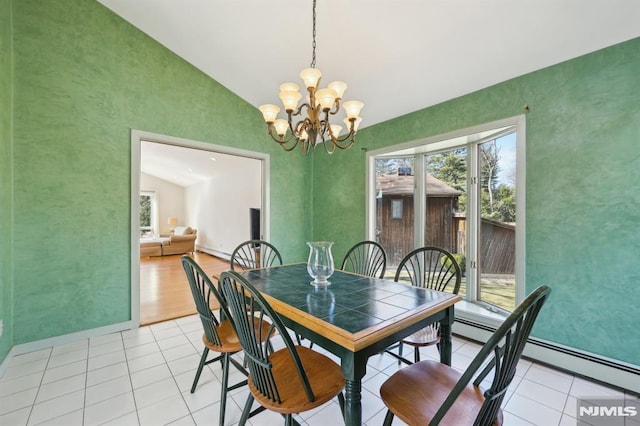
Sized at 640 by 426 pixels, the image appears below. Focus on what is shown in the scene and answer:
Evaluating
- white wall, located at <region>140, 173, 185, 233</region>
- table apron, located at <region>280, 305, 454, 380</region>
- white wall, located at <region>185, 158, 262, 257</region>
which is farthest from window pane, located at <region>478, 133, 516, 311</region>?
white wall, located at <region>140, 173, 185, 233</region>

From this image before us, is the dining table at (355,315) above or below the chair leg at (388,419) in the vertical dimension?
above

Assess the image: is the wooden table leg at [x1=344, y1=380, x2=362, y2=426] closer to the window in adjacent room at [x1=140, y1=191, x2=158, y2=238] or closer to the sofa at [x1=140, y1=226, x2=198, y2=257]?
the sofa at [x1=140, y1=226, x2=198, y2=257]

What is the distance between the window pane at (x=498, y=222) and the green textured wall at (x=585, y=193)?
32 cm

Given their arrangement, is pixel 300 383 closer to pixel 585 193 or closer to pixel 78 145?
pixel 585 193

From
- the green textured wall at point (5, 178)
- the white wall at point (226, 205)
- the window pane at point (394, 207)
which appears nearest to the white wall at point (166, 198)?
the white wall at point (226, 205)

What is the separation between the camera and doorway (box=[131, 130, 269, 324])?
3.04 meters

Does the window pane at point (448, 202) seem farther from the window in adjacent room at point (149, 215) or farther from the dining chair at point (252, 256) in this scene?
the window in adjacent room at point (149, 215)

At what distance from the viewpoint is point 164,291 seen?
4.39 metres

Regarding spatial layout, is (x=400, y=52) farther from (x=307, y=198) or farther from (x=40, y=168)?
(x=40, y=168)

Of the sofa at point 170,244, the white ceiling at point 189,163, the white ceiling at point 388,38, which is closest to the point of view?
the white ceiling at point 388,38

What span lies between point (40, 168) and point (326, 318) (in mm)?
3055

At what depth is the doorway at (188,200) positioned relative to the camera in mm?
3039

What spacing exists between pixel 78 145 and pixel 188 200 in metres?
8.41

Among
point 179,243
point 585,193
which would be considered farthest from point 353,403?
point 179,243
